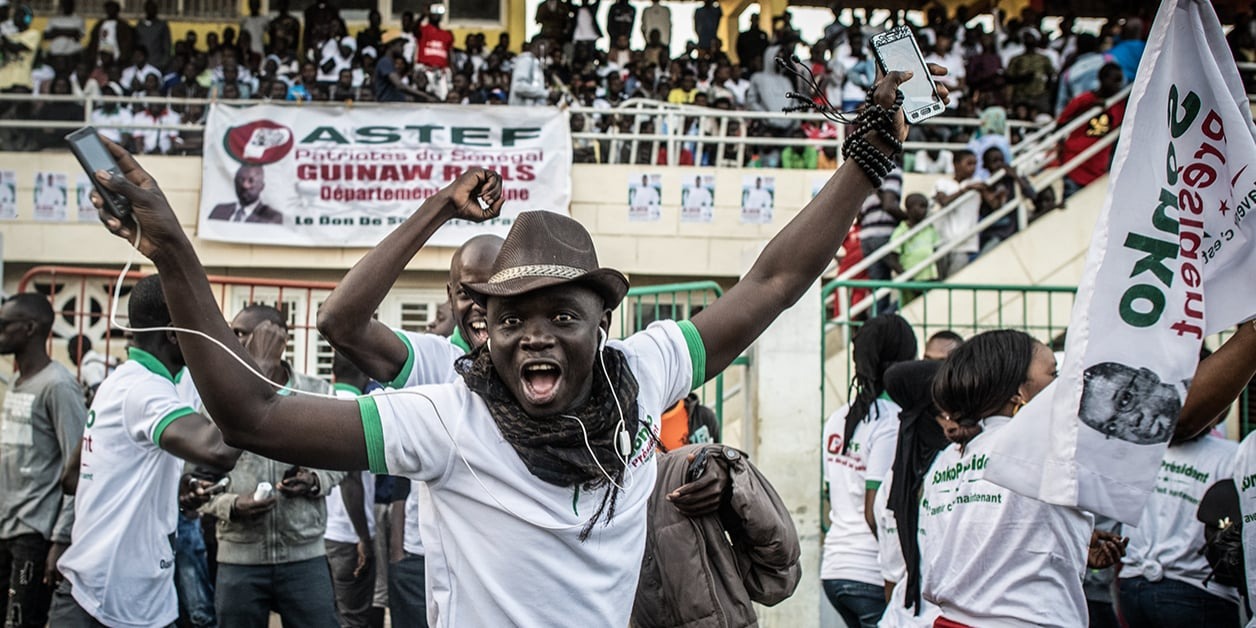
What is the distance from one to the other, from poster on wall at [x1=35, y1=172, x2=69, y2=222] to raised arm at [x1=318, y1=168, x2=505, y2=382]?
39.6 feet

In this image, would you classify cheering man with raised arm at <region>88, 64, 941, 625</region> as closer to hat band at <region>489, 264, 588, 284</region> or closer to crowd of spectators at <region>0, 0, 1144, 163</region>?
hat band at <region>489, 264, 588, 284</region>

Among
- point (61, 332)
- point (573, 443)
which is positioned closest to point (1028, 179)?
point (61, 332)

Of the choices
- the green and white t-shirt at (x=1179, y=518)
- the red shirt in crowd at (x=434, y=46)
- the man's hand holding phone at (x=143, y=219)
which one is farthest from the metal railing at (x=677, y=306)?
the red shirt in crowd at (x=434, y=46)

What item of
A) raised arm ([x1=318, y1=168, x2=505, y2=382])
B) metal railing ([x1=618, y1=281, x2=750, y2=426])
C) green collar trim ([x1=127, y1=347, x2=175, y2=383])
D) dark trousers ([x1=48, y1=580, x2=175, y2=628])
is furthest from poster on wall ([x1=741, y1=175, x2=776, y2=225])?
raised arm ([x1=318, y1=168, x2=505, y2=382])

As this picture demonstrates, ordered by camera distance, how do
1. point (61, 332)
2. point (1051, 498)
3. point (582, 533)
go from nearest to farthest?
point (582, 533), point (1051, 498), point (61, 332)

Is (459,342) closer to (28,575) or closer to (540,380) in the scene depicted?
(540,380)

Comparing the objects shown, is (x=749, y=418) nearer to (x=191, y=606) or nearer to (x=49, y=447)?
(x=191, y=606)

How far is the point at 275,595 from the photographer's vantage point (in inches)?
195

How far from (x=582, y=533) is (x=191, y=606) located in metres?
3.55

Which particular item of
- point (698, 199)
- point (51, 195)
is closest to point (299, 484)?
point (698, 199)

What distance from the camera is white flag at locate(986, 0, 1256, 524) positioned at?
295 cm

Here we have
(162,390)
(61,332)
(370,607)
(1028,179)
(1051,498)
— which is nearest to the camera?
(1051,498)

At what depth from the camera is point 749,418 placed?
21.5 ft

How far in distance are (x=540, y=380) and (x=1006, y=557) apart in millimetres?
1467
